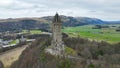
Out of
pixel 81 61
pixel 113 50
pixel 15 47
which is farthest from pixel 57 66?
pixel 15 47

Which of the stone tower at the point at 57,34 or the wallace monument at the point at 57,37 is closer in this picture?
the wallace monument at the point at 57,37

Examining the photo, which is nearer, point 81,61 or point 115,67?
point 115,67

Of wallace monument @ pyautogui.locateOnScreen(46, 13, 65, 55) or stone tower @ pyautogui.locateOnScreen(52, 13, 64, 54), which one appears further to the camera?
stone tower @ pyautogui.locateOnScreen(52, 13, 64, 54)

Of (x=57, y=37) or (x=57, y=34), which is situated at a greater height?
(x=57, y=34)

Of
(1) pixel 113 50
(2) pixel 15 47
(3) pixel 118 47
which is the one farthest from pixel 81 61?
(2) pixel 15 47

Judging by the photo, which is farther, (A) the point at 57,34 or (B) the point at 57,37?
(A) the point at 57,34

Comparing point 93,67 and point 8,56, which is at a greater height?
point 93,67

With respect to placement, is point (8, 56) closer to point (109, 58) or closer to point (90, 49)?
point (90, 49)

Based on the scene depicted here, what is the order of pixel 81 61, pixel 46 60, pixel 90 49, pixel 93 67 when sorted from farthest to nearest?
pixel 90 49 < pixel 46 60 < pixel 81 61 < pixel 93 67

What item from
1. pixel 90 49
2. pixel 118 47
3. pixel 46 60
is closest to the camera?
pixel 46 60

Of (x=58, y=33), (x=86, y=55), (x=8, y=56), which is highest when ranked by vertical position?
(x=58, y=33)

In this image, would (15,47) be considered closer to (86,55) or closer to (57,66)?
(86,55)
